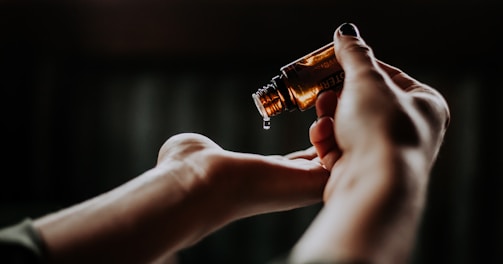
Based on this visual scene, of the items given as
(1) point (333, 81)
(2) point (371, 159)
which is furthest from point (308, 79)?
(2) point (371, 159)

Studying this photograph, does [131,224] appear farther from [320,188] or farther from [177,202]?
→ [320,188]

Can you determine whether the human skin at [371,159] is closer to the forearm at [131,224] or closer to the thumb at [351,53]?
the thumb at [351,53]

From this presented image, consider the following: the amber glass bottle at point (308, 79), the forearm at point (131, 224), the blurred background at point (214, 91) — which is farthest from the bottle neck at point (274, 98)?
the blurred background at point (214, 91)

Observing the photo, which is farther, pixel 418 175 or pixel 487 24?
pixel 487 24

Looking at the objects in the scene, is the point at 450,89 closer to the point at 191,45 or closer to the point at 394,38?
the point at 394,38

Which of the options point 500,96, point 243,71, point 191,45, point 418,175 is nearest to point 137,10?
point 191,45

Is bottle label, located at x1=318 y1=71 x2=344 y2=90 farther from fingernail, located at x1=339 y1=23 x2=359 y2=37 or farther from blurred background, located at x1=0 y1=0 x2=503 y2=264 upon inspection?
blurred background, located at x1=0 y1=0 x2=503 y2=264
